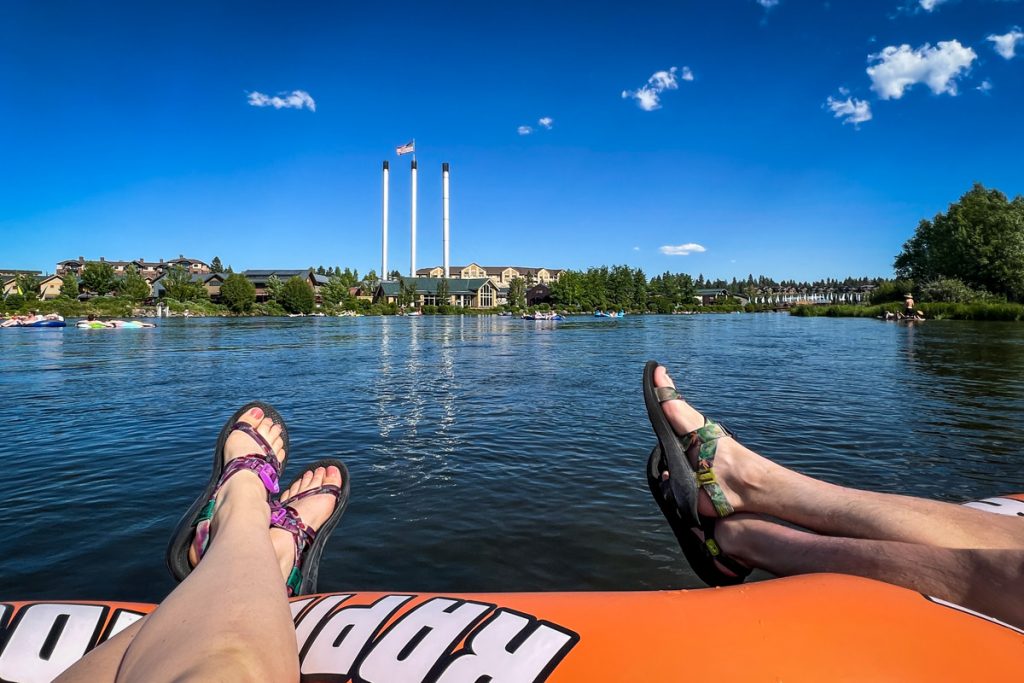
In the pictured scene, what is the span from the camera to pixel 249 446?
327 cm

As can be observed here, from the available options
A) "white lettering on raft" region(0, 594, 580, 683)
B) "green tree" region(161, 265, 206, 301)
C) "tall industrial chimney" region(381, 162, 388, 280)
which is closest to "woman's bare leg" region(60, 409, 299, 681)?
"white lettering on raft" region(0, 594, 580, 683)

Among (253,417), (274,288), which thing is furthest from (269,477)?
(274,288)

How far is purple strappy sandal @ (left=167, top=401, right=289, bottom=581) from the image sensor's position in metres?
2.29

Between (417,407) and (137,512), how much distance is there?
5014mm

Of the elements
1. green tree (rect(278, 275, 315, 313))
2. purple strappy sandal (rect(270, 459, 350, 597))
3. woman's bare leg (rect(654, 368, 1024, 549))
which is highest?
green tree (rect(278, 275, 315, 313))

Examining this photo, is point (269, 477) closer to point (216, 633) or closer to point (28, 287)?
point (216, 633)

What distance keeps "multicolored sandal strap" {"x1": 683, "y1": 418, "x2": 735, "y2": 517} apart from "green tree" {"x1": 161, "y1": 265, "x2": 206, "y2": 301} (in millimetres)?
93621

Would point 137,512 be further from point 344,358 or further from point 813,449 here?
point 344,358

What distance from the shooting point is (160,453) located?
6133 mm

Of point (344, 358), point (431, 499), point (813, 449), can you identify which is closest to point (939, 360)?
point (813, 449)

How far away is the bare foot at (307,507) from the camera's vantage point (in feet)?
8.37

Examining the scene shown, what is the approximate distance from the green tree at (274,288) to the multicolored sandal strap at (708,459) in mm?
94079

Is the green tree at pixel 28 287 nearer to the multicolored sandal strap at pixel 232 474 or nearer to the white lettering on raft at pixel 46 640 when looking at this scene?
the multicolored sandal strap at pixel 232 474

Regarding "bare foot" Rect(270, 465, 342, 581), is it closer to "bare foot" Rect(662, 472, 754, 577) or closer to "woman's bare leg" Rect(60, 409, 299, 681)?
"woman's bare leg" Rect(60, 409, 299, 681)
